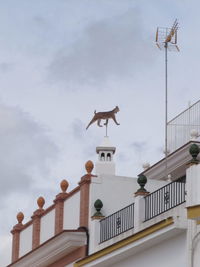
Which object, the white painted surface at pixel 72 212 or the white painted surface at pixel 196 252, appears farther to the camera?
the white painted surface at pixel 72 212

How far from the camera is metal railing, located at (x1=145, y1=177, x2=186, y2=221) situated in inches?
895

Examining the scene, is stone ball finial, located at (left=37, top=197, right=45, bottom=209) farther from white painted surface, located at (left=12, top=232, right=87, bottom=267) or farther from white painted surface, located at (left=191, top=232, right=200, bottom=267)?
white painted surface, located at (left=191, top=232, right=200, bottom=267)

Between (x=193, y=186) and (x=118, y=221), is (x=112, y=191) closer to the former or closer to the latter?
(x=118, y=221)

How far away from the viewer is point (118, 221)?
86.2ft

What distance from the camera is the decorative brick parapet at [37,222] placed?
32.6 m

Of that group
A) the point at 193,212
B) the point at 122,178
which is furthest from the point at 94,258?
the point at 193,212

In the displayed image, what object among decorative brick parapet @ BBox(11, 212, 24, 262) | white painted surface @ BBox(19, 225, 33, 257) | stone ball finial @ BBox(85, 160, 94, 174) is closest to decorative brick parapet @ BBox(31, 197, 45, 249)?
white painted surface @ BBox(19, 225, 33, 257)

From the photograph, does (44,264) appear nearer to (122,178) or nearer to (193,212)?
(122,178)

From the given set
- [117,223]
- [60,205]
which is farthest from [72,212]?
[117,223]

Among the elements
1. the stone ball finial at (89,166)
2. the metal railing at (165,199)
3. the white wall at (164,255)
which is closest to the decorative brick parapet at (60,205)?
the stone ball finial at (89,166)

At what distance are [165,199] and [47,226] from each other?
928 centimetres

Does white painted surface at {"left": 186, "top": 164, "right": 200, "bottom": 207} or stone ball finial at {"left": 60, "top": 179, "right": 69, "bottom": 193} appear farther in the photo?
stone ball finial at {"left": 60, "top": 179, "right": 69, "bottom": 193}

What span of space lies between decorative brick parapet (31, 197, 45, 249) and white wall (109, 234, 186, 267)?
8.33 meters

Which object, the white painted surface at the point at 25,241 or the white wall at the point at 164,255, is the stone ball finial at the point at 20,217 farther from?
the white wall at the point at 164,255
